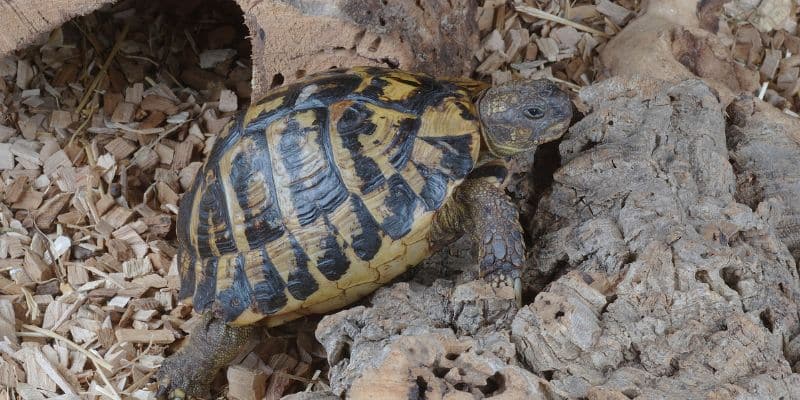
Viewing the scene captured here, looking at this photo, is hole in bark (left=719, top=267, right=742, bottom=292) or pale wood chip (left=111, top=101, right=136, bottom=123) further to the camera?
pale wood chip (left=111, top=101, right=136, bottom=123)

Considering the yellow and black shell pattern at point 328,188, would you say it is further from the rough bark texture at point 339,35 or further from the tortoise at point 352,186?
the rough bark texture at point 339,35

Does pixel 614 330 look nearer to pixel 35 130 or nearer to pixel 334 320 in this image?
pixel 334 320

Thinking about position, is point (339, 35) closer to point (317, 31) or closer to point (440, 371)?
point (317, 31)

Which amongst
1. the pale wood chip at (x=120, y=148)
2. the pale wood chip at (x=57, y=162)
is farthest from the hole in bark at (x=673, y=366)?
the pale wood chip at (x=57, y=162)

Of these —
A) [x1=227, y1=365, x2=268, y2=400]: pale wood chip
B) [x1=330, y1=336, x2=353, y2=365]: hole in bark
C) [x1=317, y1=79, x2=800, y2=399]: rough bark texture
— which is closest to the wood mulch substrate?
[x1=227, y1=365, x2=268, y2=400]: pale wood chip

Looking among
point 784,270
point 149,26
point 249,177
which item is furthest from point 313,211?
point 149,26

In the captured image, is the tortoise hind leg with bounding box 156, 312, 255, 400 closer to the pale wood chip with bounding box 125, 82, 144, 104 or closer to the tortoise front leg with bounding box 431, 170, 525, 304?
the tortoise front leg with bounding box 431, 170, 525, 304

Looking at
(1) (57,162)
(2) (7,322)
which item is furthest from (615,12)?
(2) (7,322)
